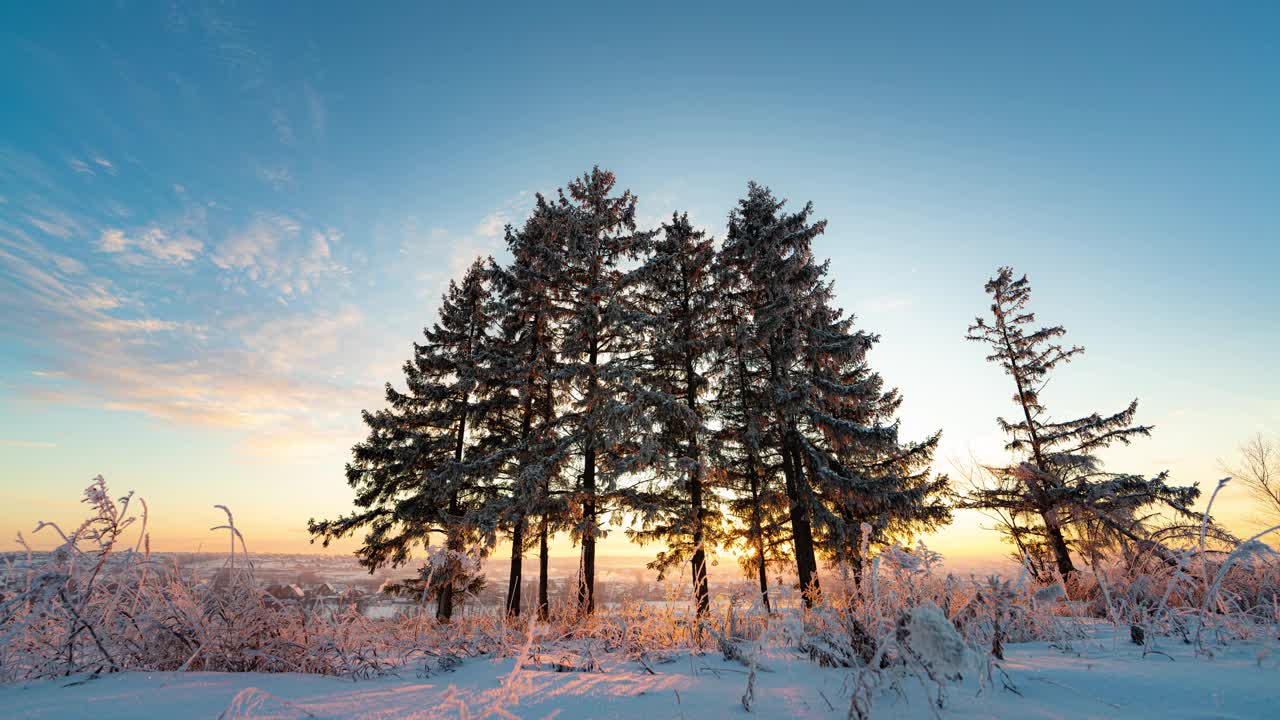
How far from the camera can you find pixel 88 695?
1.87 m

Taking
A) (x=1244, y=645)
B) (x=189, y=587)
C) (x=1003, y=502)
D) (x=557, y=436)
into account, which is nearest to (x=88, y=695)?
(x=189, y=587)

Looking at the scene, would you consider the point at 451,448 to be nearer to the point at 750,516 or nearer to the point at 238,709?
the point at 750,516

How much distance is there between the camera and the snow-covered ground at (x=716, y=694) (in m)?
1.54

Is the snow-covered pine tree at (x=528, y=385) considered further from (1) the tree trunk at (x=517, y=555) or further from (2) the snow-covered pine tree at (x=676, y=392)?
(2) the snow-covered pine tree at (x=676, y=392)

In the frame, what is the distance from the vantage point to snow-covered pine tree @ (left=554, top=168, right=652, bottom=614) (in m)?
13.4

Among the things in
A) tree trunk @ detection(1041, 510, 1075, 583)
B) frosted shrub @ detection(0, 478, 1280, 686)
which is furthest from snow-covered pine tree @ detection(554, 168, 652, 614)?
tree trunk @ detection(1041, 510, 1075, 583)

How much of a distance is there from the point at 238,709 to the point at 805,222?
18.2m

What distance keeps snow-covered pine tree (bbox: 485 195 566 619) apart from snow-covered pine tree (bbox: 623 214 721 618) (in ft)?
9.00

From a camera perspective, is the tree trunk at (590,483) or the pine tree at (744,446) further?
the pine tree at (744,446)

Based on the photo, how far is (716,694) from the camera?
6.88 feet

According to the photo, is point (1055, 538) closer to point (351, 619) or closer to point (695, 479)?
point (695, 479)

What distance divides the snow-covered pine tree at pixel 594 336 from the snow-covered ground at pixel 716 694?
10.8 m

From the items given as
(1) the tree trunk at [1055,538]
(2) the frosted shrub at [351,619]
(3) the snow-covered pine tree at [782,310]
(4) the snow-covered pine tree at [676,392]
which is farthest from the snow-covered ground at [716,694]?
(1) the tree trunk at [1055,538]

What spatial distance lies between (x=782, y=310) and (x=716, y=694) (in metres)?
14.2
